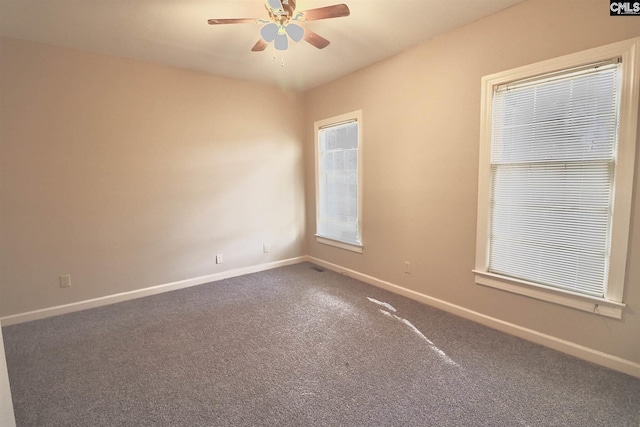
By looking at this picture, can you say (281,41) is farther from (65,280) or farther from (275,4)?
(65,280)

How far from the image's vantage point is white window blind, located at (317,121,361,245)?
3.94 metres

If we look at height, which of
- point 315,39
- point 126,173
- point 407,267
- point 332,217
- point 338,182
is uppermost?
point 315,39

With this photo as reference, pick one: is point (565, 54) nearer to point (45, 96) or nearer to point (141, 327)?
point (141, 327)

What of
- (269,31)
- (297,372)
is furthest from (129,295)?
(269,31)

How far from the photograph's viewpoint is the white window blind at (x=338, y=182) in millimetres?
3939

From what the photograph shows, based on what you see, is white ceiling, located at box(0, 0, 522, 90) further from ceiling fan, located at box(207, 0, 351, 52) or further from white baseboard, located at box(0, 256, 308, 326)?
white baseboard, located at box(0, 256, 308, 326)

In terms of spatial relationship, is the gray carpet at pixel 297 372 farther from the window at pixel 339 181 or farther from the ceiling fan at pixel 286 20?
the ceiling fan at pixel 286 20

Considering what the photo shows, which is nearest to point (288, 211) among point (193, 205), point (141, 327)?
point (193, 205)

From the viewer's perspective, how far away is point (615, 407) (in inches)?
66.8

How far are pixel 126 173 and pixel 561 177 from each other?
4031 millimetres

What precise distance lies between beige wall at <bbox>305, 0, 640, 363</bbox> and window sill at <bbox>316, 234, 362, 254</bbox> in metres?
0.08

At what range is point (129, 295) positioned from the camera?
3371 millimetres

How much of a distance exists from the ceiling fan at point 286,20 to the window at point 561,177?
1.43 meters

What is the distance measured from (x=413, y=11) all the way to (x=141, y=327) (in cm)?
355
